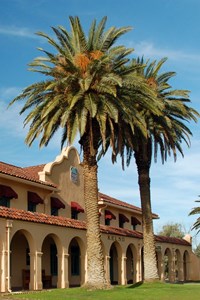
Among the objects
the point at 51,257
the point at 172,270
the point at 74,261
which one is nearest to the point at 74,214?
the point at 74,261

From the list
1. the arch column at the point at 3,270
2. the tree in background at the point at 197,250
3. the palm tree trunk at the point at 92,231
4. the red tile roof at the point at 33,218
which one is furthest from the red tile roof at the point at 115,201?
the tree in background at the point at 197,250

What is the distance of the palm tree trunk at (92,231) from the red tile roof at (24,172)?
602 centimetres

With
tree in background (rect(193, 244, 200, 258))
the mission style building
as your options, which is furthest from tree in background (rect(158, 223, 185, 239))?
the mission style building

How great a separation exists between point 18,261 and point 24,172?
7163mm

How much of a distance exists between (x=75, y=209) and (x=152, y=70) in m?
12.4

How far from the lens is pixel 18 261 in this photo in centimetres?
3475

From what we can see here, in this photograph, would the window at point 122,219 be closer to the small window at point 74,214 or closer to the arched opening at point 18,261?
the small window at point 74,214

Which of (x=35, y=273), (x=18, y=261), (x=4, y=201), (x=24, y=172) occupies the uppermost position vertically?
(x=24, y=172)

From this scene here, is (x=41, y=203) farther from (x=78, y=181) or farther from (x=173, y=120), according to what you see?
(x=173, y=120)

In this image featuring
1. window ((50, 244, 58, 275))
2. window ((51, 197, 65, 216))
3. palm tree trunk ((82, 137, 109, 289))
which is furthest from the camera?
window ((51, 197, 65, 216))

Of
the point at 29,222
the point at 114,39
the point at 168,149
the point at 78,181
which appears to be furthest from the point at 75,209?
the point at 114,39

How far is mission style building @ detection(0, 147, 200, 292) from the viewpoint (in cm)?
2956

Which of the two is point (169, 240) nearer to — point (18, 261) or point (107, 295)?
point (18, 261)

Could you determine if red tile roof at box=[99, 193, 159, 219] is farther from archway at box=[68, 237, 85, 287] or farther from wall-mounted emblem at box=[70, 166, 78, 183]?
archway at box=[68, 237, 85, 287]
